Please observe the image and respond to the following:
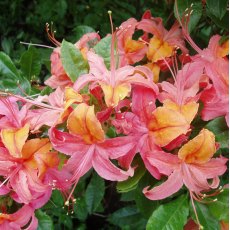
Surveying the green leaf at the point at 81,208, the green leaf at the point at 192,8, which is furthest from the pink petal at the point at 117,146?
the green leaf at the point at 81,208

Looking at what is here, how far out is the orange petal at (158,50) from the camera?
115cm

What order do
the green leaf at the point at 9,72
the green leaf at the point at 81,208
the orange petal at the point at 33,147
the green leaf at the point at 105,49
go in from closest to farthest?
1. the orange petal at the point at 33,147
2. the green leaf at the point at 105,49
3. the green leaf at the point at 9,72
4. the green leaf at the point at 81,208

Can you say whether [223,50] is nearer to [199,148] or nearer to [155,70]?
[155,70]

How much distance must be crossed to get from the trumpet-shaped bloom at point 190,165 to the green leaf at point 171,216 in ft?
0.24

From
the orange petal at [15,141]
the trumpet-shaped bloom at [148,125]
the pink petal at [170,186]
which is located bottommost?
the pink petal at [170,186]

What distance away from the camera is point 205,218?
106 centimetres

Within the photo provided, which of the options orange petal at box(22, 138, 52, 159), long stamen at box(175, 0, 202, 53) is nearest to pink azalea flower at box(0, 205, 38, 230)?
orange petal at box(22, 138, 52, 159)

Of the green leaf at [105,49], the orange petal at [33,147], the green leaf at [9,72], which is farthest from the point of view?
the green leaf at [9,72]

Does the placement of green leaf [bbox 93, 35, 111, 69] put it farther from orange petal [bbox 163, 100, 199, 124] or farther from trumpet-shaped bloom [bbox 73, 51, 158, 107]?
orange petal [bbox 163, 100, 199, 124]

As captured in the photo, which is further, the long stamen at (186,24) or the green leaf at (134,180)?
the long stamen at (186,24)

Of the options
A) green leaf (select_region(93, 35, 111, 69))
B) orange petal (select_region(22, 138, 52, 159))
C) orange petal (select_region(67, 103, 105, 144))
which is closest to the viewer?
orange petal (select_region(67, 103, 105, 144))

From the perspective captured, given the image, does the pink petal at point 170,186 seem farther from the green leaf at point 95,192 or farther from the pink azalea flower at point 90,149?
the green leaf at point 95,192

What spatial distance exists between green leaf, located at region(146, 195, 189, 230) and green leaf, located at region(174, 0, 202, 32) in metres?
0.39

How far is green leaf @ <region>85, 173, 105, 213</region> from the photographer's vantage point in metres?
1.38
